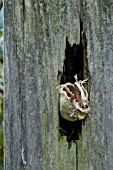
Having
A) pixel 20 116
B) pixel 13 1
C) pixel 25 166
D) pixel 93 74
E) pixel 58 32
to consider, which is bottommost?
pixel 25 166

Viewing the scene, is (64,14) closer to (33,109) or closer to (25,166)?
(33,109)

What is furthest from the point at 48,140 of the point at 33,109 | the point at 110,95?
the point at 110,95

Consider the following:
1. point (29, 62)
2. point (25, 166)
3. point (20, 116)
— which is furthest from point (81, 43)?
point (25, 166)

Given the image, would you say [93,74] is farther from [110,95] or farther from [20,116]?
[20,116]

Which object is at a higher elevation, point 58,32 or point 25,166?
point 58,32

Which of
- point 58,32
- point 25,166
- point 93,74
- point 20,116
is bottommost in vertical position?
point 25,166

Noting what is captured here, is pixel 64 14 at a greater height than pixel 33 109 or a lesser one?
greater
